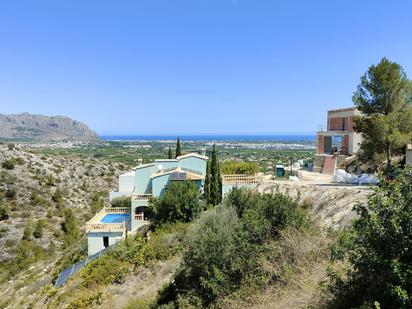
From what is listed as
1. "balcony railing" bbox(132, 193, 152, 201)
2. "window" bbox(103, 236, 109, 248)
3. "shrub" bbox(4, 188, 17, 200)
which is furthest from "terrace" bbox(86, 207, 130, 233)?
"shrub" bbox(4, 188, 17, 200)

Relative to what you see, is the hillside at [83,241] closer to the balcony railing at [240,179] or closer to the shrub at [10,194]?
the shrub at [10,194]

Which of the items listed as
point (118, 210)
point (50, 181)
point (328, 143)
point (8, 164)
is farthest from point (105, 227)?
point (8, 164)

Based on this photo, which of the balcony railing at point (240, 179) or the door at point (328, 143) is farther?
the door at point (328, 143)

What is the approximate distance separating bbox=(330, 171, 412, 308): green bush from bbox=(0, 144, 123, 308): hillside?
17377 mm

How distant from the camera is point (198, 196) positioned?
1956 cm

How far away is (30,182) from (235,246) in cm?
3637

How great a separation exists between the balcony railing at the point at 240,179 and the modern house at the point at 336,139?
5.83 meters

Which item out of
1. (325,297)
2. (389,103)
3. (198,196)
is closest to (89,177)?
(198,196)

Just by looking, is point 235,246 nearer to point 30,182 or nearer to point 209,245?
point 209,245

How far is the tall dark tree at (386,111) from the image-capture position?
623 inches

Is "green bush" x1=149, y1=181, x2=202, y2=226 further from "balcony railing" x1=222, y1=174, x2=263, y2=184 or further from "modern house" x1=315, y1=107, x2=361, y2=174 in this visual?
"modern house" x1=315, y1=107, x2=361, y2=174

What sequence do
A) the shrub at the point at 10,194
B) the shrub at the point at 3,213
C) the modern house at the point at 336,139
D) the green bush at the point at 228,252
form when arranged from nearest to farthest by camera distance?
the green bush at the point at 228,252 → the modern house at the point at 336,139 → the shrub at the point at 3,213 → the shrub at the point at 10,194

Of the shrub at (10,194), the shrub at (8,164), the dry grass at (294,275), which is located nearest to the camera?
the dry grass at (294,275)

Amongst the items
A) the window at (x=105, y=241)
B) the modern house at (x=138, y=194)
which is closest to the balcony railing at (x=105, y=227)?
the modern house at (x=138, y=194)
